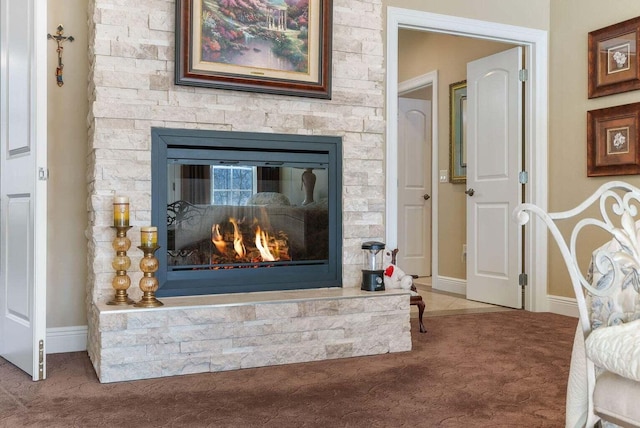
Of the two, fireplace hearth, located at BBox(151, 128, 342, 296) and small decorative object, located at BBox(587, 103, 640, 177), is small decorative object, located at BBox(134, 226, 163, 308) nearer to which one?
fireplace hearth, located at BBox(151, 128, 342, 296)

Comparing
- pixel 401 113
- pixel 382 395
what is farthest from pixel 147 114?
pixel 401 113

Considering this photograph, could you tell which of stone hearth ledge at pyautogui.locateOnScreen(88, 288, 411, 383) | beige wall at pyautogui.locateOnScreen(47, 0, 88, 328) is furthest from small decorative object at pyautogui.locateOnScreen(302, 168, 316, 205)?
beige wall at pyautogui.locateOnScreen(47, 0, 88, 328)

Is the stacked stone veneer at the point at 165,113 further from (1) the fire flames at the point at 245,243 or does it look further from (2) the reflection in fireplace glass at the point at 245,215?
(1) the fire flames at the point at 245,243

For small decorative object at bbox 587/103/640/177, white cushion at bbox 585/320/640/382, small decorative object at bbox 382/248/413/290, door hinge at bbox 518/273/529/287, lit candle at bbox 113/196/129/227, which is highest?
small decorative object at bbox 587/103/640/177

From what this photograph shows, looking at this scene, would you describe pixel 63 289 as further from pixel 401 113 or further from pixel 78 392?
pixel 401 113

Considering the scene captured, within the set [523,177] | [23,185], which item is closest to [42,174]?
[23,185]

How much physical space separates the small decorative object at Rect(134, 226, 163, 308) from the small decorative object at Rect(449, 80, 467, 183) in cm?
338

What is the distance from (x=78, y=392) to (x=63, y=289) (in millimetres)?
900

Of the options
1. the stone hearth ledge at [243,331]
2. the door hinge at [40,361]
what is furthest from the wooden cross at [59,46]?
the door hinge at [40,361]

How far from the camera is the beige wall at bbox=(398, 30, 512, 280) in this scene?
17.9 ft

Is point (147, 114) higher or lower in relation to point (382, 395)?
higher

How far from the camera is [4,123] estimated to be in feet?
10.2

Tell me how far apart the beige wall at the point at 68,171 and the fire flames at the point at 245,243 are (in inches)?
29.4

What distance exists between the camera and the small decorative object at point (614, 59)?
3870mm
